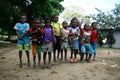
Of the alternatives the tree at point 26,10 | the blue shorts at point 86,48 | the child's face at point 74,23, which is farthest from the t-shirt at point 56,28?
the tree at point 26,10

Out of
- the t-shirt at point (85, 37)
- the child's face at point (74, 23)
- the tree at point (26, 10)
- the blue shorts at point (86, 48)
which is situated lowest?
the blue shorts at point (86, 48)

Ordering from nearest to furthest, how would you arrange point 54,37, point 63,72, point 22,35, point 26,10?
1. point 63,72
2. point 22,35
3. point 54,37
4. point 26,10

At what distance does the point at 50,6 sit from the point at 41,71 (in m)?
17.0

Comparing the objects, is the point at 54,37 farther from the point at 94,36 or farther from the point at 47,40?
the point at 94,36

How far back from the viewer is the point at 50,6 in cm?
2584

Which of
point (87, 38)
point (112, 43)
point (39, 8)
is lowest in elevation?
point (112, 43)

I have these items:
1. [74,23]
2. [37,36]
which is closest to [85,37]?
[74,23]

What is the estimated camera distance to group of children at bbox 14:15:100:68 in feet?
32.4

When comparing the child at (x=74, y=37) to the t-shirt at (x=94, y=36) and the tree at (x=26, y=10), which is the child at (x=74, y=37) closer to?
the t-shirt at (x=94, y=36)

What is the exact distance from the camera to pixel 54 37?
402 inches

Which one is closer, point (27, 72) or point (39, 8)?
point (27, 72)

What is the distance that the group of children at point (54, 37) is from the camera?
9.89m

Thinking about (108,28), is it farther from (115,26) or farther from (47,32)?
(47,32)

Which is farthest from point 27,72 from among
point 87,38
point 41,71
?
point 87,38
